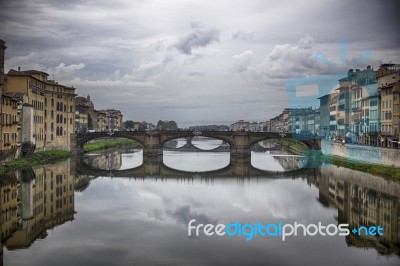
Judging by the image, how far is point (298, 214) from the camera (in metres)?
24.4

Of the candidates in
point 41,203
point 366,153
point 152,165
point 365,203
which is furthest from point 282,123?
point 41,203

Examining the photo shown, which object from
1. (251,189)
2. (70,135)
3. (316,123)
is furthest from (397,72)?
(316,123)

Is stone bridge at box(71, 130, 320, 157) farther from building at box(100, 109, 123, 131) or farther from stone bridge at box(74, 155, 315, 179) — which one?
building at box(100, 109, 123, 131)

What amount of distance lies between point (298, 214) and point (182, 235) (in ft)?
23.4

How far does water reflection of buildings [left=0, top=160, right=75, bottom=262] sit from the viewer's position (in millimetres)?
20094

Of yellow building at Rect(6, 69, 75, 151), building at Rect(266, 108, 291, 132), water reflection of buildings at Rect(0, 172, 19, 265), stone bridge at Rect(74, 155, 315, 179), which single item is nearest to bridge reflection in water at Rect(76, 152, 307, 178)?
stone bridge at Rect(74, 155, 315, 179)

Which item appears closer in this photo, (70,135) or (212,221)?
(212,221)

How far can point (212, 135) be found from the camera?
6919 centimetres

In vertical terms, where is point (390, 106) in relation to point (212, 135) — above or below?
above

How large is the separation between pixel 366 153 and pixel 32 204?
29.1 m

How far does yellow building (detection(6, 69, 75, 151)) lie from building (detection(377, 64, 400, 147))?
3458cm

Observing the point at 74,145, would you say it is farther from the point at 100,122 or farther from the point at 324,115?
the point at 100,122

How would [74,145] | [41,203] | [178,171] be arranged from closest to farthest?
1. [41,203]
2. [178,171]
3. [74,145]

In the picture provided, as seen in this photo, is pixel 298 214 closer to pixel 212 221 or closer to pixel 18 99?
pixel 212 221
